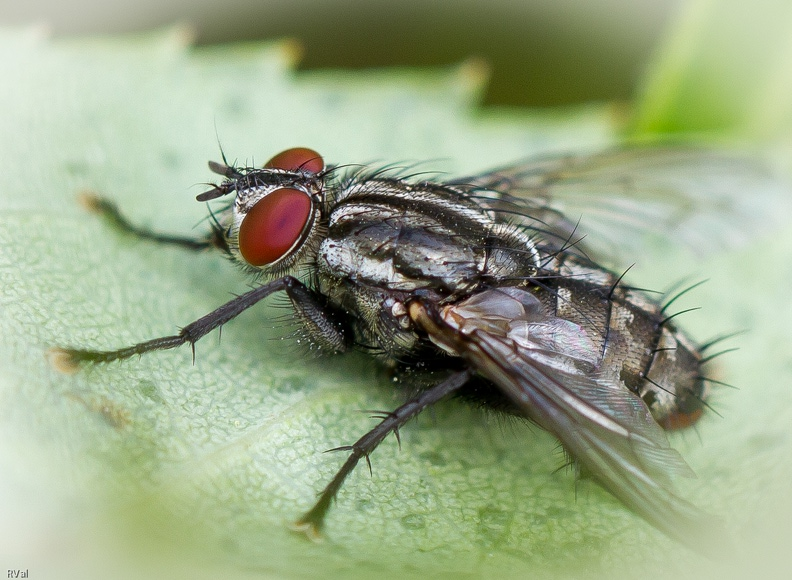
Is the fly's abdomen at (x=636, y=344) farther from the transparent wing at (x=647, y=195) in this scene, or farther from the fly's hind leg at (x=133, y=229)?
the fly's hind leg at (x=133, y=229)

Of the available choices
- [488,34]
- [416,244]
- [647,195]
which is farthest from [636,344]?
[488,34]

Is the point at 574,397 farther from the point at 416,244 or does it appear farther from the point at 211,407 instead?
the point at 211,407

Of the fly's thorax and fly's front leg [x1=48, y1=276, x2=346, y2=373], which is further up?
the fly's thorax

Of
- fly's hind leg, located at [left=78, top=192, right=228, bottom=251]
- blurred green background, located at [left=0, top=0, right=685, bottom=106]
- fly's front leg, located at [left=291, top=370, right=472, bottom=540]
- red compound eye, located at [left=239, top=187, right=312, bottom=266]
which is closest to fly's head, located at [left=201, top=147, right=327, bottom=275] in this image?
red compound eye, located at [left=239, top=187, right=312, bottom=266]

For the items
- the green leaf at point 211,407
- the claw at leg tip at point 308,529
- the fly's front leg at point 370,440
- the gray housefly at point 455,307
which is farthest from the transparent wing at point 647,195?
the claw at leg tip at point 308,529

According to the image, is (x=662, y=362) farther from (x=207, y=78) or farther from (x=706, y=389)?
(x=207, y=78)

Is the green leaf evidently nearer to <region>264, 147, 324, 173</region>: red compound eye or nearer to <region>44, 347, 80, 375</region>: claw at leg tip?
<region>44, 347, 80, 375</region>: claw at leg tip
